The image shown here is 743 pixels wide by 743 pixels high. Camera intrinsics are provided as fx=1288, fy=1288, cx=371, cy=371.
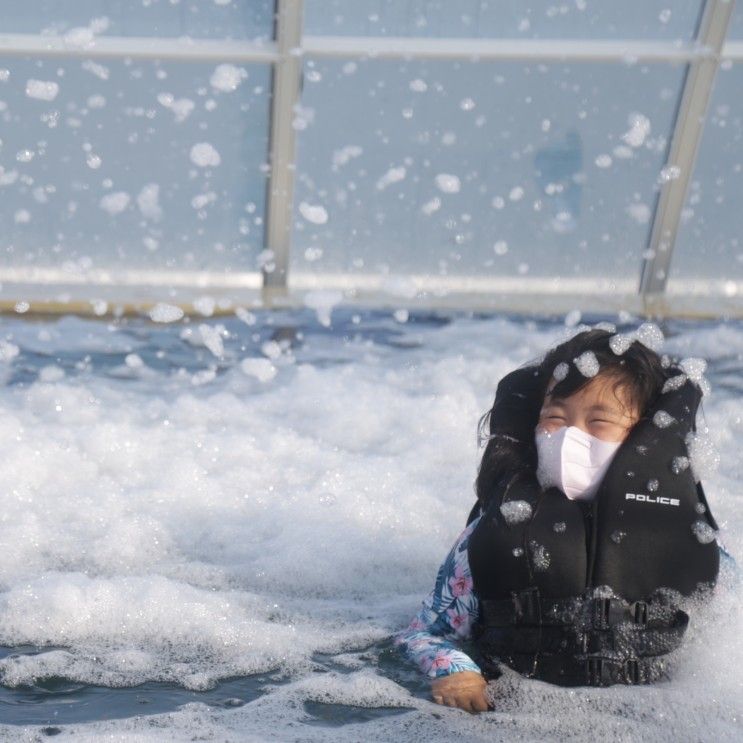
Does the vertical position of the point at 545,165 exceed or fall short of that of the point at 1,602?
it exceeds it

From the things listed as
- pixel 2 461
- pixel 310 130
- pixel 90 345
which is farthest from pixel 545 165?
pixel 2 461

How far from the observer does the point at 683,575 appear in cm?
212

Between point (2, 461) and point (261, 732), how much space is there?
1539 millimetres

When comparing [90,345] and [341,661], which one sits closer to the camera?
[341,661]

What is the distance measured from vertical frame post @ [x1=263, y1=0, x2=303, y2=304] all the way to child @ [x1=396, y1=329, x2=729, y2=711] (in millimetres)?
3182

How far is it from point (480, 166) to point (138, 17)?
152 cm

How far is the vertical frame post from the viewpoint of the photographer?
16.6ft

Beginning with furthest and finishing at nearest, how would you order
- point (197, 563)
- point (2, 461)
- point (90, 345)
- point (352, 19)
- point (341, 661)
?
1. point (352, 19)
2. point (90, 345)
3. point (2, 461)
4. point (197, 563)
5. point (341, 661)

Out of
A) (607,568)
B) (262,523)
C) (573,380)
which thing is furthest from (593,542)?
(262,523)

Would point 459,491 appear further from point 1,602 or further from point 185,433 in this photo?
point 1,602

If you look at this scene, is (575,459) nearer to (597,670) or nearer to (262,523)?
(597,670)

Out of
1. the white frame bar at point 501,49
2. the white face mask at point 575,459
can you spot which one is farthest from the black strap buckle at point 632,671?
the white frame bar at point 501,49

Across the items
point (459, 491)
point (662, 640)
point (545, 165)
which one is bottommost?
point (459, 491)

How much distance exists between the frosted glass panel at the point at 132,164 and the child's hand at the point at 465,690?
3.54 meters
